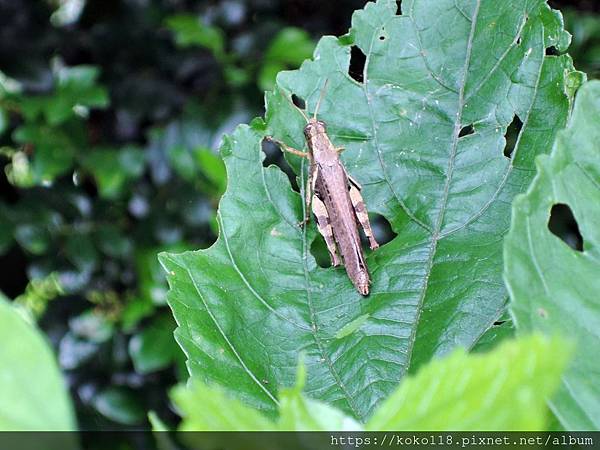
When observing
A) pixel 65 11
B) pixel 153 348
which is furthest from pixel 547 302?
pixel 65 11

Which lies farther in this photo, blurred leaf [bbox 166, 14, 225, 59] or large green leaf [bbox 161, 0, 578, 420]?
blurred leaf [bbox 166, 14, 225, 59]

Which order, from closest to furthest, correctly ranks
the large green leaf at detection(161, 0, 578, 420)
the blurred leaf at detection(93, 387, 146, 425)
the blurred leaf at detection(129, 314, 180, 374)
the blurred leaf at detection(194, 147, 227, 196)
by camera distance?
the large green leaf at detection(161, 0, 578, 420), the blurred leaf at detection(194, 147, 227, 196), the blurred leaf at detection(129, 314, 180, 374), the blurred leaf at detection(93, 387, 146, 425)

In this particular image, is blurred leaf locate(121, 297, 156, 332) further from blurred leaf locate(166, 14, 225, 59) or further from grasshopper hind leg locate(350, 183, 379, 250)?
grasshopper hind leg locate(350, 183, 379, 250)

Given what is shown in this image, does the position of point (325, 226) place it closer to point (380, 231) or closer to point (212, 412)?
point (380, 231)

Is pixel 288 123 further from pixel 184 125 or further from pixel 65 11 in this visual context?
pixel 65 11

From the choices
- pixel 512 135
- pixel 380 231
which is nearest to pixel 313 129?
pixel 512 135

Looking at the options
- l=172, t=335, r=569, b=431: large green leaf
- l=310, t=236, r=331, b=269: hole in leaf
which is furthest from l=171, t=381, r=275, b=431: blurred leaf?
l=310, t=236, r=331, b=269: hole in leaf
